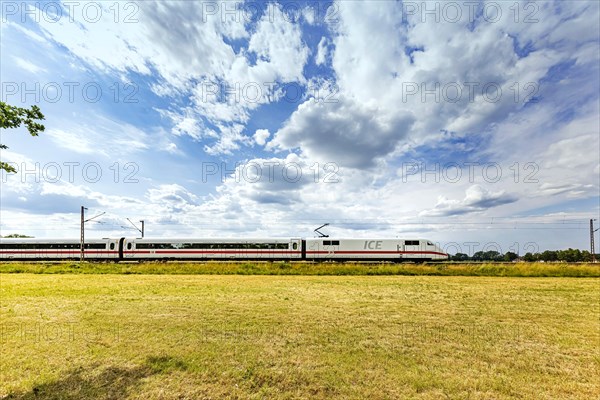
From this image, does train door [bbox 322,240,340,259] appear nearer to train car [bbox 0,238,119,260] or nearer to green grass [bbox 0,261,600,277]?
green grass [bbox 0,261,600,277]

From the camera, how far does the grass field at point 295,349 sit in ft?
15.8

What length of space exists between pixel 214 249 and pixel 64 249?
20.7 m

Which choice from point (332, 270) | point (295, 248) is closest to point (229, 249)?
point (295, 248)

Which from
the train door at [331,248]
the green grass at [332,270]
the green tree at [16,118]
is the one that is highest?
the green tree at [16,118]

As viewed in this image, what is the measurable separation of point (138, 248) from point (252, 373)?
39.4 metres

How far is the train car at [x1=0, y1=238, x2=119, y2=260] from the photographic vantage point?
39.0 meters

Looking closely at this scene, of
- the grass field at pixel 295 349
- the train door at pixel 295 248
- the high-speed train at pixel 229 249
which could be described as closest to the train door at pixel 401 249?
the high-speed train at pixel 229 249

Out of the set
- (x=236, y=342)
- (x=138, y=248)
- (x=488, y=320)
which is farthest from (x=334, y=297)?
(x=138, y=248)

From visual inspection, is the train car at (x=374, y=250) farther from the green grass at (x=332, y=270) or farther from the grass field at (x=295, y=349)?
the grass field at (x=295, y=349)

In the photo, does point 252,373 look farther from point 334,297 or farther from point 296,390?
point 334,297

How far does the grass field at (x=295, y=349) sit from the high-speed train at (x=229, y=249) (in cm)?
2442

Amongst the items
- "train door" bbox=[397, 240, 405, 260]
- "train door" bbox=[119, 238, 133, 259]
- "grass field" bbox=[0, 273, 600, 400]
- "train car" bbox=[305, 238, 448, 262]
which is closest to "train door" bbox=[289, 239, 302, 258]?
"train car" bbox=[305, 238, 448, 262]

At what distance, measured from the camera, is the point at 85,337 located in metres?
7.17

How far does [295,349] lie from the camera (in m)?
6.43
